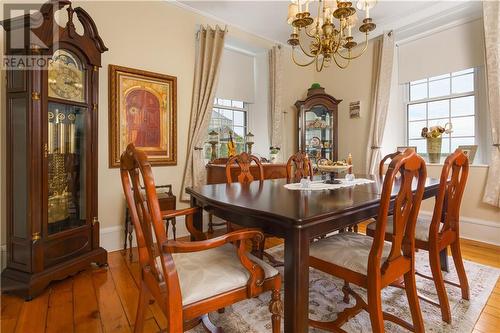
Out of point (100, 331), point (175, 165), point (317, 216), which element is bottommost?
point (100, 331)

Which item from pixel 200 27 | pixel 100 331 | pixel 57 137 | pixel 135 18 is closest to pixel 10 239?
pixel 57 137

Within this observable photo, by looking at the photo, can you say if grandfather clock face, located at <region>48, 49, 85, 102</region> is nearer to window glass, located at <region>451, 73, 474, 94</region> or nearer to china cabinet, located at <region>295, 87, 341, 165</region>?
china cabinet, located at <region>295, 87, 341, 165</region>

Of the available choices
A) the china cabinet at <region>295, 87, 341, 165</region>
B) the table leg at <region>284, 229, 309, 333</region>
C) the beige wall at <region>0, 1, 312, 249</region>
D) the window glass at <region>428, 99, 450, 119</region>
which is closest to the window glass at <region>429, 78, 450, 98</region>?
the window glass at <region>428, 99, 450, 119</region>

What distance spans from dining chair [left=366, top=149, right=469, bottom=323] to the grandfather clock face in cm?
250

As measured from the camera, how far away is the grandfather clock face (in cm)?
200

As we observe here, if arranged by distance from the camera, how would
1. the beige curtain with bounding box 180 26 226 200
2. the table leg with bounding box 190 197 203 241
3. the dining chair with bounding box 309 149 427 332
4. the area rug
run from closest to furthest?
the dining chair with bounding box 309 149 427 332, the area rug, the table leg with bounding box 190 197 203 241, the beige curtain with bounding box 180 26 226 200

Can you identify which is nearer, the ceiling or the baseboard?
the baseboard

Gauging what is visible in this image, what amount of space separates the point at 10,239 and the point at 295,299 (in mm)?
2127

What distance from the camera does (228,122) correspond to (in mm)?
4023

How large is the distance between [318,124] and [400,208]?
10.6 ft

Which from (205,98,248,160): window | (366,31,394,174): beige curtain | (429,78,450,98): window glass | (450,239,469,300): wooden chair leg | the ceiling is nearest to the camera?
(450,239,469,300): wooden chair leg

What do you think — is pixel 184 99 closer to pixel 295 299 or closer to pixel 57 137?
pixel 57 137

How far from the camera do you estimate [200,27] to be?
3316mm

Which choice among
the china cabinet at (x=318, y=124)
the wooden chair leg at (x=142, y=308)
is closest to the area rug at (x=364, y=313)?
the wooden chair leg at (x=142, y=308)
